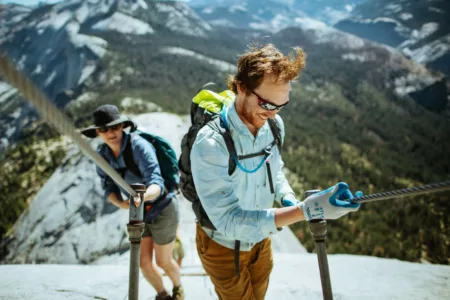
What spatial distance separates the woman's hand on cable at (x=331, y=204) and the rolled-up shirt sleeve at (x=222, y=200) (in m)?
0.20

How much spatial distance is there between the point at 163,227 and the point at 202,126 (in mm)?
1264

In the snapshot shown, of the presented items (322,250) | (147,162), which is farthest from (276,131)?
→ (147,162)

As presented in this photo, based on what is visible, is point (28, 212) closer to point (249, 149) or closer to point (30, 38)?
point (249, 149)

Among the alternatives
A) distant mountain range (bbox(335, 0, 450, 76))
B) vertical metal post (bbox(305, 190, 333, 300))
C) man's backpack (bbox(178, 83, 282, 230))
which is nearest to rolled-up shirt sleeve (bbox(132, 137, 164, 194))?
man's backpack (bbox(178, 83, 282, 230))

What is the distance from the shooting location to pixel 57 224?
7.71 m

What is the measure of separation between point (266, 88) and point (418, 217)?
18.7m

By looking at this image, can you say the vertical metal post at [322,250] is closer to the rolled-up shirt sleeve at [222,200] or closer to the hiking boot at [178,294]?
the rolled-up shirt sleeve at [222,200]

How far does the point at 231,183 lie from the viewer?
4.84 ft

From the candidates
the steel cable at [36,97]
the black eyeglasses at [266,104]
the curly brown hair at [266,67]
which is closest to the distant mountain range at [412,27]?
the curly brown hair at [266,67]

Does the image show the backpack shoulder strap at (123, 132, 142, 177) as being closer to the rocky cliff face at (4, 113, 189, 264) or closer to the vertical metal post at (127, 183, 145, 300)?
the vertical metal post at (127, 183, 145, 300)

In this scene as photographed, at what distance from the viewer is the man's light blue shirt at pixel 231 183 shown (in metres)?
1.39

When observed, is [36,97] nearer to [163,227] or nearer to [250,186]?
[250,186]

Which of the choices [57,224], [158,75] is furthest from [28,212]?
[158,75]

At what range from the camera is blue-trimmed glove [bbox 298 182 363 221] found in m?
1.21
